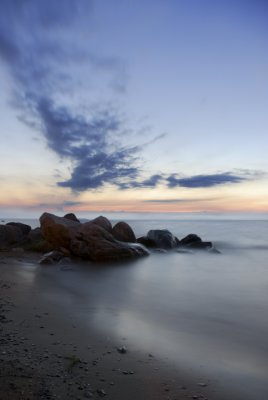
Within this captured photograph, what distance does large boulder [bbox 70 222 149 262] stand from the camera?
18547mm

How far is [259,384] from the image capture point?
488 cm

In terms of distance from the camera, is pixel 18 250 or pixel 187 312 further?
pixel 18 250


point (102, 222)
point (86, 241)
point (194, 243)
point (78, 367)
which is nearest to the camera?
point (78, 367)

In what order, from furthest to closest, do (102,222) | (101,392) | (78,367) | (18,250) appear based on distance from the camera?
(102,222)
(18,250)
(78,367)
(101,392)

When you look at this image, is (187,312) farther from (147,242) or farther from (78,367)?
(147,242)

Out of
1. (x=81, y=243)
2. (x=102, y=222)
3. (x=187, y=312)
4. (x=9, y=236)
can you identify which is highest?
(x=102, y=222)

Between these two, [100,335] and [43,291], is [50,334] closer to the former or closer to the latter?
[100,335]

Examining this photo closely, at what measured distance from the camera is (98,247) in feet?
61.5

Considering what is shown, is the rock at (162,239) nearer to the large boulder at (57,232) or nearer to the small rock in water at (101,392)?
the large boulder at (57,232)

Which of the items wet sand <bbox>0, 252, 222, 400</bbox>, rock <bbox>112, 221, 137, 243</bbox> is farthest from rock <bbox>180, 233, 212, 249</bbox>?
wet sand <bbox>0, 252, 222, 400</bbox>

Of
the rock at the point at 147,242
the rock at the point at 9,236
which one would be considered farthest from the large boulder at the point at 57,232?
the rock at the point at 147,242

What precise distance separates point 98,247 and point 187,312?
1053cm

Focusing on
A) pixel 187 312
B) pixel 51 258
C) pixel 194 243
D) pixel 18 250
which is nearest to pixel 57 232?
pixel 51 258

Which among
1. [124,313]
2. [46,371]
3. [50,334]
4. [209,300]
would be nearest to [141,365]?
[46,371]
